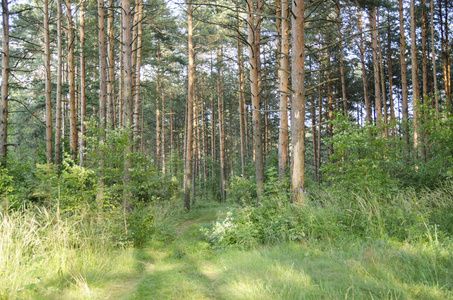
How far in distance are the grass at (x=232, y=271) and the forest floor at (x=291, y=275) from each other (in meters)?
0.01

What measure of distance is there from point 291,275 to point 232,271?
108 centimetres

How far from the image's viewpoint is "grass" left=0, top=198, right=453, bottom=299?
3023mm

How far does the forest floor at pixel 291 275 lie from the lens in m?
2.92

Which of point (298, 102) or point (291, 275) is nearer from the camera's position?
point (291, 275)

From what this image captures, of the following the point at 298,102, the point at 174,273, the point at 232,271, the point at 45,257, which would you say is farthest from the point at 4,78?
the point at 232,271

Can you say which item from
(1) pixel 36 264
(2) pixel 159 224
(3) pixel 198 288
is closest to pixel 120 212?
(2) pixel 159 224

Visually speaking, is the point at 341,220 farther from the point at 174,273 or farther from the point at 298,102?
the point at 174,273

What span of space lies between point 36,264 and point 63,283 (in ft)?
1.56

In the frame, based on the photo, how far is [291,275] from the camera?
3.49 m

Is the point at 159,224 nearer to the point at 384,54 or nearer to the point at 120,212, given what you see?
the point at 120,212

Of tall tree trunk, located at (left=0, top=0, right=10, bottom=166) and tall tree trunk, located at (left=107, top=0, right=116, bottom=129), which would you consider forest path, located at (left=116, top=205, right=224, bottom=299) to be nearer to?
tall tree trunk, located at (left=107, top=0, right=116, bottom=129)

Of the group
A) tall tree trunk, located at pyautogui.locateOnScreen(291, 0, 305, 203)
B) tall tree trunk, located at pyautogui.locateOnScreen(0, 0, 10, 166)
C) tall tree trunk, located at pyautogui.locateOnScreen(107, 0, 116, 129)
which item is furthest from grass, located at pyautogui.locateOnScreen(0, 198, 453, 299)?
tall tree trunk, located at pyautogui.locateOnScreen(0, 0, 10, 166)

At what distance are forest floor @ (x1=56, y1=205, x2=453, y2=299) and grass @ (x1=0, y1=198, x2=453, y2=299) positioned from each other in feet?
0.03

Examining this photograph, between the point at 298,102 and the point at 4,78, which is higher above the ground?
the point at 4,78
